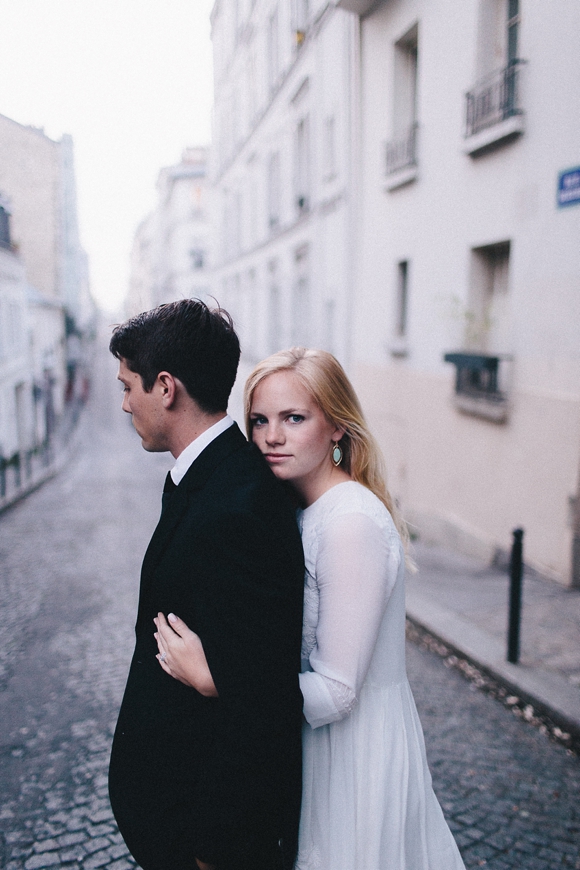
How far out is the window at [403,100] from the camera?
29.6 feet

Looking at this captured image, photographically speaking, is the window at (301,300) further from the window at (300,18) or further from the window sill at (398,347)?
the window sill at (398,347)

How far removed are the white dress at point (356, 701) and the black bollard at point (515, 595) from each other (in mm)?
2790

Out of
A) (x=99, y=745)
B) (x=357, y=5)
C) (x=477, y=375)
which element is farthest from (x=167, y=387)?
(x=357, y=5)

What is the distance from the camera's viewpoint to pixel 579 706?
3793mm

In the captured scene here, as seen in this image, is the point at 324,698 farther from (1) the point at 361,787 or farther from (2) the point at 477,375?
(2) the point at 477,375

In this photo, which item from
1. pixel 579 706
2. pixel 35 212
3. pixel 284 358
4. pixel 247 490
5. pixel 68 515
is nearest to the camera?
pixel 247 490

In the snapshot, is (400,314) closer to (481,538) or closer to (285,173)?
(481,538)

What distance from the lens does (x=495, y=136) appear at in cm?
666

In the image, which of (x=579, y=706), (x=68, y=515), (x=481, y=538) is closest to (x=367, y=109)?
(x=481, y=538)

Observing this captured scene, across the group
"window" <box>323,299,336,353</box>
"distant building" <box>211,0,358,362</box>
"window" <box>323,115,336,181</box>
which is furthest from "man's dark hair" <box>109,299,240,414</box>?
"window" <box>323,115,336,181</box>

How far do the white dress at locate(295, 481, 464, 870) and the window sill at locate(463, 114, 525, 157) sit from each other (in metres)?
6.05

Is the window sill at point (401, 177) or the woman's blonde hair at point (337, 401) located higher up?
the window sill at point (401, 177)

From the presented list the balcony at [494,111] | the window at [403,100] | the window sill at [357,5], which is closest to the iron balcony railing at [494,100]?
the balcony at [494,111]

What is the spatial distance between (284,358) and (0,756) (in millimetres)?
2928
